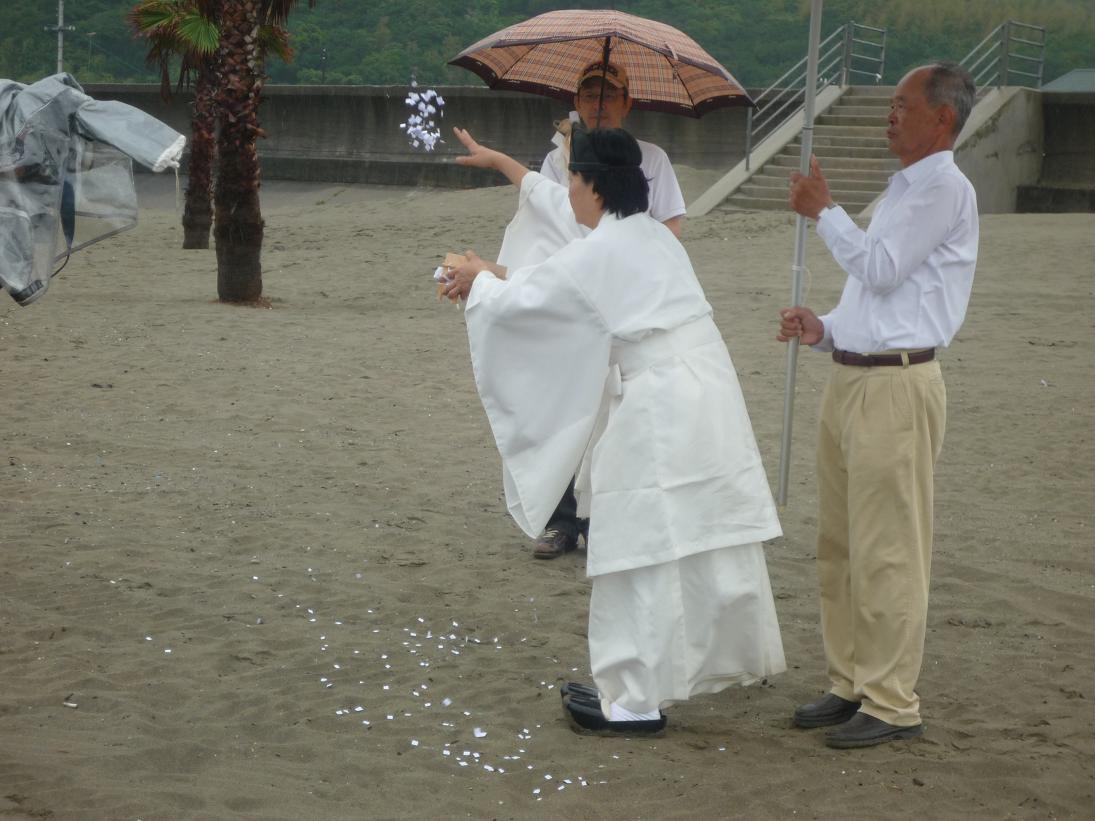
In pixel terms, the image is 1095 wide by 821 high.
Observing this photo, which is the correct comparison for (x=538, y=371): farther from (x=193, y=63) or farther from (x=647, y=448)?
(x=193, y=63)

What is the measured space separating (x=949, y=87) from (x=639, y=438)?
1.38 meters

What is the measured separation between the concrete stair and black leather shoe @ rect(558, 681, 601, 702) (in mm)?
13081

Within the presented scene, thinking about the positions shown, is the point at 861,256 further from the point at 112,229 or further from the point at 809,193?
the point at 112,229

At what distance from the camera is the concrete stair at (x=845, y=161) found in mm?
17083

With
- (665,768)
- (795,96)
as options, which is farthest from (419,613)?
(795,96)

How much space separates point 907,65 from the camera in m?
32.5

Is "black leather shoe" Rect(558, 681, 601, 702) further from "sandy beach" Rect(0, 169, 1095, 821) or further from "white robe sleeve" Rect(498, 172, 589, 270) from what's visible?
"white robe sleeve" Rect(498, 172, 589, 270)

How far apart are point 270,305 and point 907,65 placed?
77.1 ft

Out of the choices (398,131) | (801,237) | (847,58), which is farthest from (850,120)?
(801,237)

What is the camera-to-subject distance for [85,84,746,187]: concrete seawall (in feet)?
73.6

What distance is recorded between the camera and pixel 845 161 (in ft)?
58.3

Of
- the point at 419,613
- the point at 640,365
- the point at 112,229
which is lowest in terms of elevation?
the point at 419,613

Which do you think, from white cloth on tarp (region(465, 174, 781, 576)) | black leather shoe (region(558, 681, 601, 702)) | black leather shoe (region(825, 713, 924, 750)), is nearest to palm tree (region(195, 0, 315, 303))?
white cloth on tarp (region(465, 174, 781, 576))

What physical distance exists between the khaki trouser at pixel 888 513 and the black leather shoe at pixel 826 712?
0.55ft
